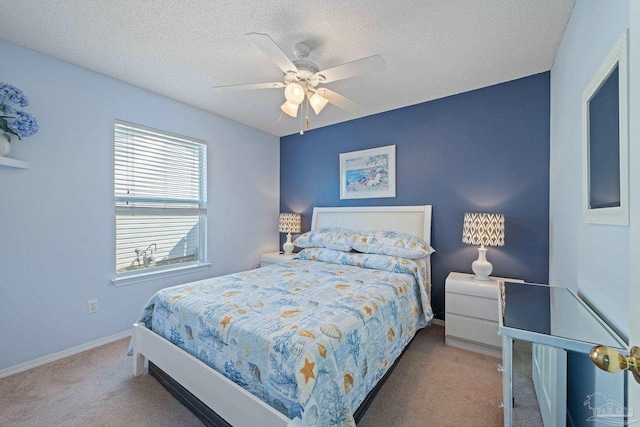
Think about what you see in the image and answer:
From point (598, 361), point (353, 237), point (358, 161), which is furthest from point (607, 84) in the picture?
point (358, 161)

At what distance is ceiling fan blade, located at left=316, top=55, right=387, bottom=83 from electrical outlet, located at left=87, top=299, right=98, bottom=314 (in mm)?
2825

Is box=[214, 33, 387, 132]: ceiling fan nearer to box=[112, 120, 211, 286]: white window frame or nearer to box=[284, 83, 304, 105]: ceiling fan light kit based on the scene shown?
box=[284, 83, 304, 105]: ceiling fan light kit

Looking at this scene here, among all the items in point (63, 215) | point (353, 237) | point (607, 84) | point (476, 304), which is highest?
point (607, 84)

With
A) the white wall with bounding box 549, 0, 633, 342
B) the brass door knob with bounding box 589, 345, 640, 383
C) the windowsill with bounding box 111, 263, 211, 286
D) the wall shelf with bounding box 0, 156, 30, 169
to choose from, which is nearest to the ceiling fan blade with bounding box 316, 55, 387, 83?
the white wall with bounding box 549, 0, 633, 342

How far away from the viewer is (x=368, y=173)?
3.56 metres

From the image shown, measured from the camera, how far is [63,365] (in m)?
2.17

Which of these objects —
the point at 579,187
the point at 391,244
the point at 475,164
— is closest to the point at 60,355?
the point at 391,244

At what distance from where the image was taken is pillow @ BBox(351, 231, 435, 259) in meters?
2.72

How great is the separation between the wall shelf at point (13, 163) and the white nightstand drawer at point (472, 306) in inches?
146

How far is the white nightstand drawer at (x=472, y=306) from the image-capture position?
2.29 meters

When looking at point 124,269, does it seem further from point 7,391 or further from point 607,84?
point 607,84

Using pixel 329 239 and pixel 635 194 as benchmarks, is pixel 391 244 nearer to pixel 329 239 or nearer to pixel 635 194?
pixel 329 239

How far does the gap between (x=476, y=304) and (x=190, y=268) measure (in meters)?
3.09

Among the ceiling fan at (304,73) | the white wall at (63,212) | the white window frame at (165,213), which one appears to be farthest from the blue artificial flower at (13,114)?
the ceiling fan at (304,73)
